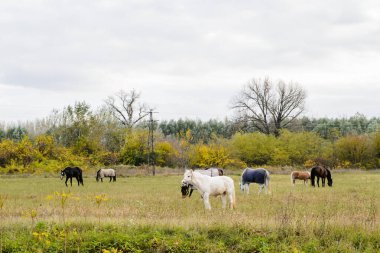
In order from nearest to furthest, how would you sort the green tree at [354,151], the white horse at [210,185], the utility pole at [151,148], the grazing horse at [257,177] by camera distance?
1. the white horse at [210,185]
2. the grazing horse at [257,177]
3. the utility pole at [151,148]
4. the green tree at [354,151]

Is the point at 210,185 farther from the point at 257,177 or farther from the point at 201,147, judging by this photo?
the point at 201,147

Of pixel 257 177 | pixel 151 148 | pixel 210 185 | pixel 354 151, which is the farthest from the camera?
pixel 151 148

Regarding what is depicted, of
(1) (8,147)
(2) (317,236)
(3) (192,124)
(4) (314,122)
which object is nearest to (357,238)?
(2) (317,236)

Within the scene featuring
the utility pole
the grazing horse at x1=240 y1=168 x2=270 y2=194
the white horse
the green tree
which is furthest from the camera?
the green tree

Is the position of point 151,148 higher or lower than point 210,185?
higher

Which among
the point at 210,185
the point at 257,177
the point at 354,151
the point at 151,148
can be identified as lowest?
the point at 257,177

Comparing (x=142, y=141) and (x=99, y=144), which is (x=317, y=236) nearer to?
(x=142, y=141)

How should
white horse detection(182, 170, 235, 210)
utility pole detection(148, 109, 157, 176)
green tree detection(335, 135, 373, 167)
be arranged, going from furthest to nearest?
green tree detection(335, 135, 373, 167), utility pole detection(148, 109, 157, 176), white horse detection(182, 170, 235, 210)

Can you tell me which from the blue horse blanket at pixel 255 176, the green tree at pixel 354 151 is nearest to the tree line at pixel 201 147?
the green tree at pixel 354 151

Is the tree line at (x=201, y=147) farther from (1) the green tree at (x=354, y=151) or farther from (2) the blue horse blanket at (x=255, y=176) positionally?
(2) the blue horse blanket at (x=255, y=176)

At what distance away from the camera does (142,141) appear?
75.0 meters

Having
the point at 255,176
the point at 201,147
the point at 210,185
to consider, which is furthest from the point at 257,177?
the point at 201,147

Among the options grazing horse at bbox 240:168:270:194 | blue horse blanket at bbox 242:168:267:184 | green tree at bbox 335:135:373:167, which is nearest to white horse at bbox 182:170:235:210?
grazing horse at bbox 240:168:270:194

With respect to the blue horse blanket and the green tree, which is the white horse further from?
the green tree
